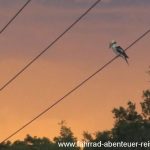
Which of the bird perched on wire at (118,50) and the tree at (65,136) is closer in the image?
the bird perched on wire at (118,50)

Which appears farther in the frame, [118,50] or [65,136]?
[65,136]

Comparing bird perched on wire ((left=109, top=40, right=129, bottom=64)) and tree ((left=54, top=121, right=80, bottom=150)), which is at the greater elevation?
tree ((left=54, top=121, right=80, bottom=150))

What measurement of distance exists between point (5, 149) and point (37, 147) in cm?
407

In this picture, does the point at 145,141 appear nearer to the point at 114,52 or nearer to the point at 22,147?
the point at 22,147

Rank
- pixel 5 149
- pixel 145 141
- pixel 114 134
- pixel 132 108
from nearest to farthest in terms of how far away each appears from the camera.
Answer: pixel 145 141 < pixel 114 134 < pixel 132 108 < pixel 5 149

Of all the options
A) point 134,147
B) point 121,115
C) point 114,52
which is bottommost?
point 114,52

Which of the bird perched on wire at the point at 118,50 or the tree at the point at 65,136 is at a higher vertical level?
the tree at the point at 65,136

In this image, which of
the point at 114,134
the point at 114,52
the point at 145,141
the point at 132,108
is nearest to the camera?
the point at 114,52

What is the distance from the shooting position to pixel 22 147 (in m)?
102

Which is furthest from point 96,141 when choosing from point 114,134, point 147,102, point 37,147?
point 37,147

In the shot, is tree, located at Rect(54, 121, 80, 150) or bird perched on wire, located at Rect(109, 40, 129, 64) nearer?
bird perched on wire, located at Rect(109, 40, 129, 64)

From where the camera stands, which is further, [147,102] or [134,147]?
[147,102]

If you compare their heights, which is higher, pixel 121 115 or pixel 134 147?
pixel 121 115

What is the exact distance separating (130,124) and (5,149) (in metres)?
21.5
